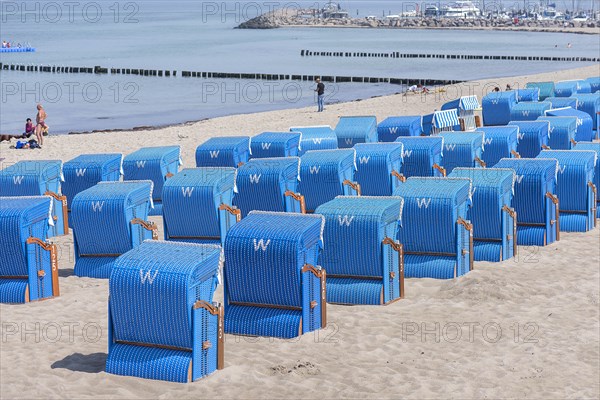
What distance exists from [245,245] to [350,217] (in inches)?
78.2

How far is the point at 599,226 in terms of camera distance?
Answer: 18.8m

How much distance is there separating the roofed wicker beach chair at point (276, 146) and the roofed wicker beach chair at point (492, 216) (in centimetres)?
602

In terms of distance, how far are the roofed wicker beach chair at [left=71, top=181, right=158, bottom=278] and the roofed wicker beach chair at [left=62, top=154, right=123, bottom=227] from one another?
141 inches

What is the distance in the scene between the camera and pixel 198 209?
620 inches

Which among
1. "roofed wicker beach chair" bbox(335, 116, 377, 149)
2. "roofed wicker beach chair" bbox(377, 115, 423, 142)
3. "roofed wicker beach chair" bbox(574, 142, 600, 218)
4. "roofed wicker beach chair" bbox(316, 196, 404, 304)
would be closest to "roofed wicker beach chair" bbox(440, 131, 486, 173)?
"roofed wicker beach chair" bbox(574, 142, 600, 218)

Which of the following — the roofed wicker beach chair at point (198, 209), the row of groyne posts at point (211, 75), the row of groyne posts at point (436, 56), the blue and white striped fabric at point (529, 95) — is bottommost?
the row of groyne posts at point (211, 75)

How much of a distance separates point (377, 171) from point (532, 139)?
5182 mm

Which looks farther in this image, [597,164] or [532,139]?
[532,139]

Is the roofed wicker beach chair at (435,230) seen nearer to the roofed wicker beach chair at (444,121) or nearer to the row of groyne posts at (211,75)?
the roofed wicker beach chair at (444,121)

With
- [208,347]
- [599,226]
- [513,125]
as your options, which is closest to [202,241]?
[208,347]

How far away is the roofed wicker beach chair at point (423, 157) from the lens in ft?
65.3

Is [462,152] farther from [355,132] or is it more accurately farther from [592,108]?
[592,108]

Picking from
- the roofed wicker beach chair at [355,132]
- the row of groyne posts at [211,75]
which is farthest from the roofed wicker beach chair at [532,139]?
the row of groyne posts at [211,75]

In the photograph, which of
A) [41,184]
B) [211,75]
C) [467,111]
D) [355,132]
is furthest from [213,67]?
[41,184]
